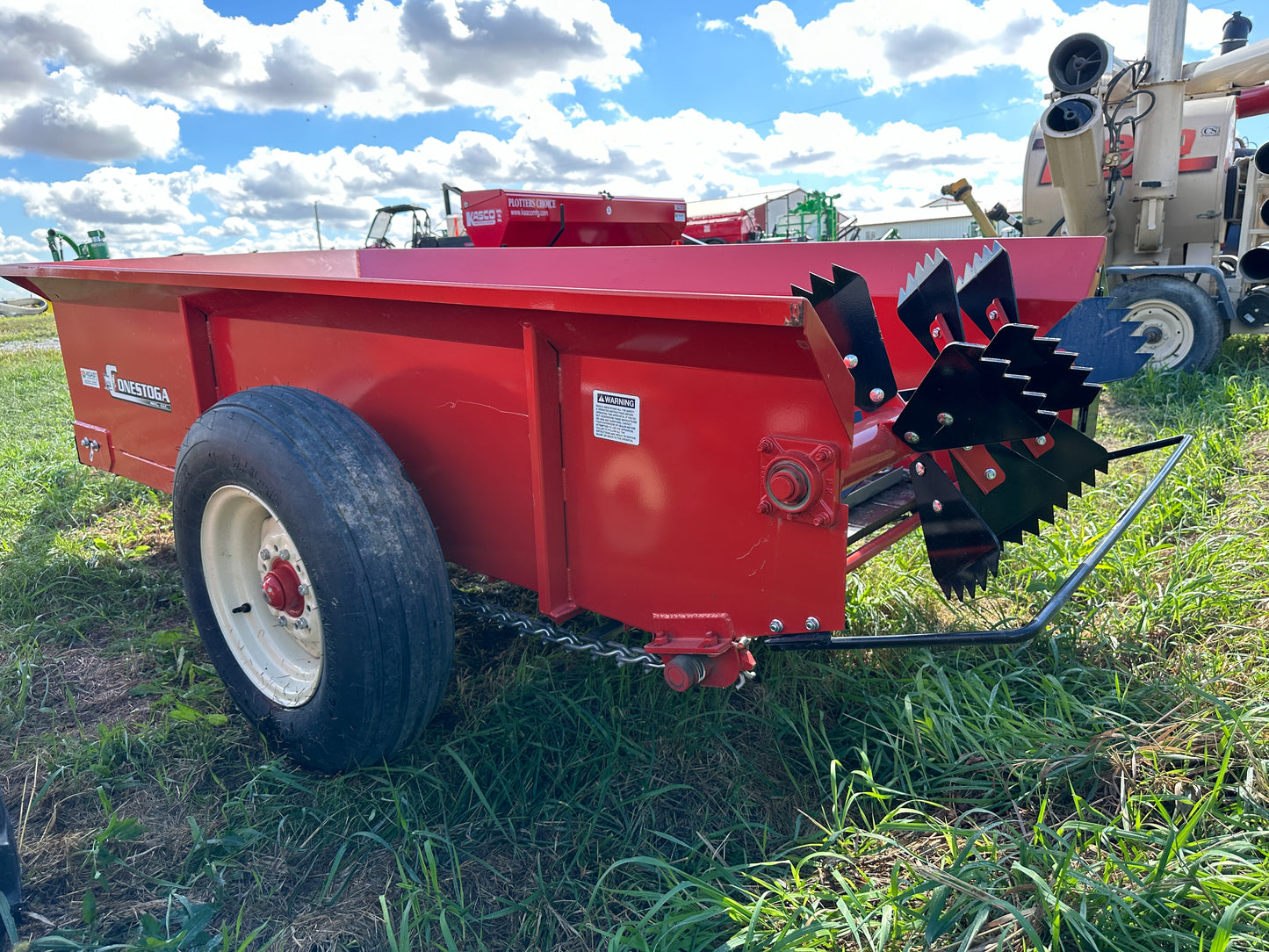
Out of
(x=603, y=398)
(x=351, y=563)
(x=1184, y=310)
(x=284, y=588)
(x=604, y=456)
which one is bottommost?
(x=284, y=588)

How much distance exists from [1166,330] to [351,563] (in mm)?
6483

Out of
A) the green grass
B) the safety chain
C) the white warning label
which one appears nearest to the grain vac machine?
the green grass

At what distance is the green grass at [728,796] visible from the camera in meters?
1.71

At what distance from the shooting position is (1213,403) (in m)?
5.09

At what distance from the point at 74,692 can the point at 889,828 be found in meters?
2.65

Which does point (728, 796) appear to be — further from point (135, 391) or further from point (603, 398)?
point (135, 391)

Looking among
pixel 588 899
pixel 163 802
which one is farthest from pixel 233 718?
pixel 588 899

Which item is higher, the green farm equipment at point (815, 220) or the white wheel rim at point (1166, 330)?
the green farm equipment at point (815, 220)

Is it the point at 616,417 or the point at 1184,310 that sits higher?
the point at 616,417

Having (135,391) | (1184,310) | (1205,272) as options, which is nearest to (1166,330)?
(1184,310)

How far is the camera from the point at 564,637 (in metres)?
2.10

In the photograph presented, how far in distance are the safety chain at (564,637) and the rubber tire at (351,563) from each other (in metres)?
0.21

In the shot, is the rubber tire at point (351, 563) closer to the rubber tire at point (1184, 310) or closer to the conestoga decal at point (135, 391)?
the conestoga decal at point (135, 391)

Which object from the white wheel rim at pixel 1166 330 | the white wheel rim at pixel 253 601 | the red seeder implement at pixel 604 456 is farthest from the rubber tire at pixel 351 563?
the white wheel rim at pixel 1166 330
